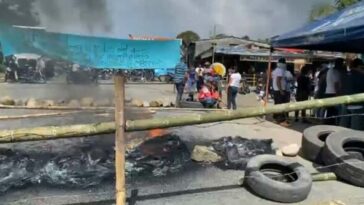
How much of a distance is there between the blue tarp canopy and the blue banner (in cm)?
707

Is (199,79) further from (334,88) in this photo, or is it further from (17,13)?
(334,88)

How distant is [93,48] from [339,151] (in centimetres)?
1408

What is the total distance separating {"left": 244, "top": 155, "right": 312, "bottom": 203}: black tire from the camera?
5922 mm

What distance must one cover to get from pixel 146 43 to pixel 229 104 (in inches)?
222

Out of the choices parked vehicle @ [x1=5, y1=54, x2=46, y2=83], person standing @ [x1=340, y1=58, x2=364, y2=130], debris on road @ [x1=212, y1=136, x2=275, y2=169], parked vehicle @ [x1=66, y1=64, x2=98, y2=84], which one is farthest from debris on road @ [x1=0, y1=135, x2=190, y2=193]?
parked vehicle @ [x1=5, y1=54, x2=46, y2=83]

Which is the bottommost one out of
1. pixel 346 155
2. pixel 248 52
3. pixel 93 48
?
pixel 346 155

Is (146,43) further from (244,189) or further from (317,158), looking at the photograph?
(244,189)

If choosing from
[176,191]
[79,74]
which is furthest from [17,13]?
[176,191]

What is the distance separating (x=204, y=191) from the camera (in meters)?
6.17

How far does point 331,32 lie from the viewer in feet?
35.3

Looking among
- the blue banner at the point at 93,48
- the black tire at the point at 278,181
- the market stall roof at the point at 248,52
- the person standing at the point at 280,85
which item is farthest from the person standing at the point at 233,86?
the market stall roof at the point at 248,52

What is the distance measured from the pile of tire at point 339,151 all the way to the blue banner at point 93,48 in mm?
11971

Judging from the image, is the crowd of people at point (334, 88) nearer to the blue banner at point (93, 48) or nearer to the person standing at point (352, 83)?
the person standing at point (352, 83)

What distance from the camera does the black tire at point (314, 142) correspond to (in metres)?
7.98
